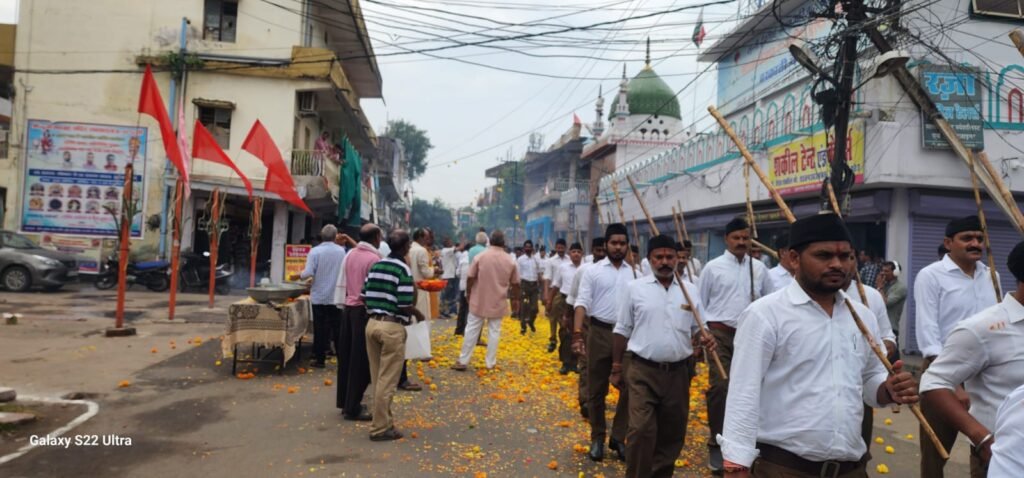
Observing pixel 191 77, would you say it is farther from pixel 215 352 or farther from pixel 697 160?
pixel 697 160

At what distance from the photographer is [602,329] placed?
20.1ft

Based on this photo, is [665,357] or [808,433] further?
[665,357]

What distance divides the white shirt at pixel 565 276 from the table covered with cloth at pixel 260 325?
4711 millimetres

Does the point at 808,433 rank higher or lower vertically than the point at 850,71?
lower

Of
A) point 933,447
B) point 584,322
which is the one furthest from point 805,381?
point 584,322

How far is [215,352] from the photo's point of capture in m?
9.27

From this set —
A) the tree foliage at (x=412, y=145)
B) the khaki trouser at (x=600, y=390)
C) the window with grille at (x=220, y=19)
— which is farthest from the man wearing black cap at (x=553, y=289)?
the tree foliage at (x=412, y=145)

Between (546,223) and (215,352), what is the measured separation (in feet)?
115

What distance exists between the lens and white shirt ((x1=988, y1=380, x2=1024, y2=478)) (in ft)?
5.54

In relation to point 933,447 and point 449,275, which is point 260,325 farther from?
point 449,275

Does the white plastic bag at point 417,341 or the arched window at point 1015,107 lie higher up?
the arched window at point 1015,107

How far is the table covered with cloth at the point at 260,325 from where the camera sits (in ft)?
25.5

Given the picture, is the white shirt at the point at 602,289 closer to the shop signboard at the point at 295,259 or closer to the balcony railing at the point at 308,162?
the shop signboard at the point at 295,259

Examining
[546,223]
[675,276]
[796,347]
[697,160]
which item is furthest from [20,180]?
[546,223]
